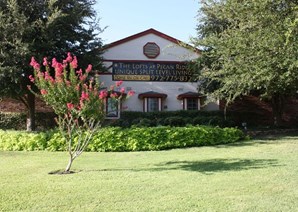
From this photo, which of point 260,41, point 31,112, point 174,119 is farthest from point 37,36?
point 260,41

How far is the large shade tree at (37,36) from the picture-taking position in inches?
674

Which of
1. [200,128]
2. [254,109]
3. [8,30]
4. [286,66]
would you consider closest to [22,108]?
[8,30]

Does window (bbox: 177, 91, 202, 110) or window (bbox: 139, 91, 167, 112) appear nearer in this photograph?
window (bbox: 139, 91, 167, 112)

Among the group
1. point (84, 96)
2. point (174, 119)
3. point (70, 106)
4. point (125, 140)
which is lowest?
point (125, 140)

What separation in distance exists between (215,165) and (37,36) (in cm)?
1158

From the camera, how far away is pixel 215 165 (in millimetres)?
10383

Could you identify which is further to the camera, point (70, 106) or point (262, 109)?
point (262, 109)

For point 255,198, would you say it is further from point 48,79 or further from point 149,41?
point 149,41

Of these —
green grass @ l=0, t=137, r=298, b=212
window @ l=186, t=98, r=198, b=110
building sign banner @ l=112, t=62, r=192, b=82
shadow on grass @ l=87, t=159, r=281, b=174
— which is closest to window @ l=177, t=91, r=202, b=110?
window @ l=186, t=98, r=198, b=110

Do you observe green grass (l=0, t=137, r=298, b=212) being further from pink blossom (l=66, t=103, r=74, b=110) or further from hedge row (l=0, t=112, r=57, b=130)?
hedge row (l=0, t=112, r=57, b=130)

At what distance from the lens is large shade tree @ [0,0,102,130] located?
1712 centimetres

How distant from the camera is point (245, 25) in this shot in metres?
11.8

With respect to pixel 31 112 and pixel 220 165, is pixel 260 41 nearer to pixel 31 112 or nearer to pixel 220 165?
pixel 220 165

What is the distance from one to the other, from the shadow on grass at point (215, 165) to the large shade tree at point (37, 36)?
31.1ft
